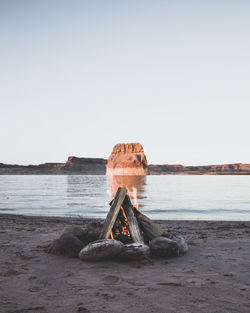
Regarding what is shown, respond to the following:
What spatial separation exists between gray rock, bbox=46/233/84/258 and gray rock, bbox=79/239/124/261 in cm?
46

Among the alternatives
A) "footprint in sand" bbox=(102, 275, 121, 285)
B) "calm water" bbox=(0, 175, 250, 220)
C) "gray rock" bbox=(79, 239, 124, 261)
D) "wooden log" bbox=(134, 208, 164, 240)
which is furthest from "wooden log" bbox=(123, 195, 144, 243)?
"calm water" bbox=(0, 175, 250, 220)

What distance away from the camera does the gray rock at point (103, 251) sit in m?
5.82

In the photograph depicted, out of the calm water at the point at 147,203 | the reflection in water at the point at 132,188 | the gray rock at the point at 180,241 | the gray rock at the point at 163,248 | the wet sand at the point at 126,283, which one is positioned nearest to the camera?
the wet sand at the point at 126,283

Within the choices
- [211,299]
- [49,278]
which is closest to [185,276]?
[211,299]

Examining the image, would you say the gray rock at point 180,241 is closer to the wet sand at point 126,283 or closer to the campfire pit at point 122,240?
the campfire pit at point 122,240

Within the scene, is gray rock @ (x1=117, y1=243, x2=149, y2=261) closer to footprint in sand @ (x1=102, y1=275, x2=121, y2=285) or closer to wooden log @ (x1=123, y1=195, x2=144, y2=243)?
wooden log @ (x1=123, y1=195, x2=144, y2=243)

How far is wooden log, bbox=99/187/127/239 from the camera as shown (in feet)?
22.1

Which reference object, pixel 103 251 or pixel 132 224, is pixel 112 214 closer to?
pixel 132 224

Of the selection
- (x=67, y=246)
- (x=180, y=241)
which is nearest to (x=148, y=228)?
(x=180, y=241)

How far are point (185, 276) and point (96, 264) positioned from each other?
6.26 feet

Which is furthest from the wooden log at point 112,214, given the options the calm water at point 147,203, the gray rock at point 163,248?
the calm water at point 147,203

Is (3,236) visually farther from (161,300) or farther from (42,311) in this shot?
(161,300)

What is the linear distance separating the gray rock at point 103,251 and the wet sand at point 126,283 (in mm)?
175

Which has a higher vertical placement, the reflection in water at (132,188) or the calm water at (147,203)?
the calm water at (147,203)
